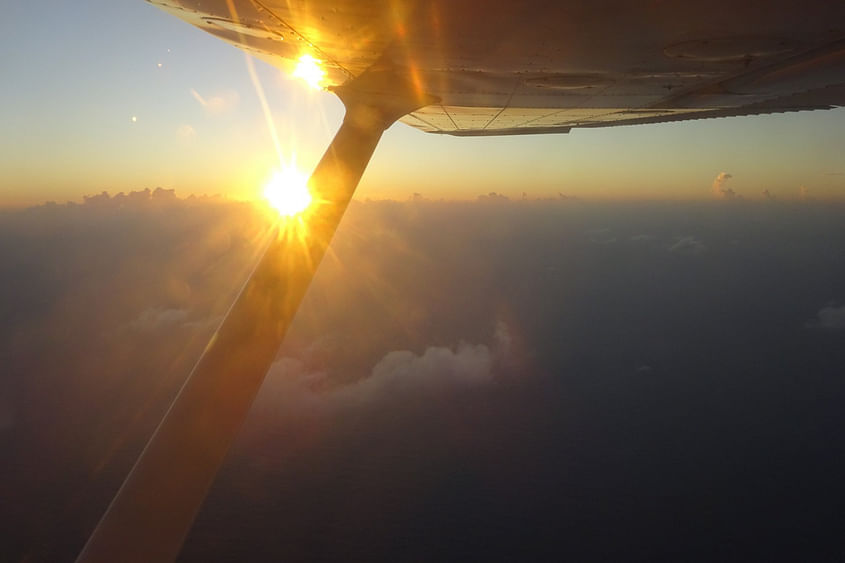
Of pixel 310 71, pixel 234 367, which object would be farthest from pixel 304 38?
pixel 234 367

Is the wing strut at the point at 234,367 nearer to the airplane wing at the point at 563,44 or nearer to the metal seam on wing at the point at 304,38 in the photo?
the metal seam on wing at the point at 304,38

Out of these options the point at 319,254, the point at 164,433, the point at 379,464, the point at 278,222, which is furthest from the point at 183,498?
the point at 379,464

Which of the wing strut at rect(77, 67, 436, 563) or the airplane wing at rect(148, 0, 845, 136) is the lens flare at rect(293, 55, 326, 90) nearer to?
A: the airplane wing at rect(148, 0, 845, 136)

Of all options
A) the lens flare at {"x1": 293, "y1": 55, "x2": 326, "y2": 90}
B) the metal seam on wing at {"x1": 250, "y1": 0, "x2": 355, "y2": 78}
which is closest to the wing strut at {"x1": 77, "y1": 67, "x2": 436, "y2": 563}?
the metal seam on wing at {"x1": 250, "y1": 0, "x2": 355, "y2": 78}

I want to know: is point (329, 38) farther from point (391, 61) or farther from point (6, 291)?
point (6, 291)

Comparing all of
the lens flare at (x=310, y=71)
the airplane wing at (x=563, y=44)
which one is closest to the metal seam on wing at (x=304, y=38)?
the airplane wing at (x=563, y=44)

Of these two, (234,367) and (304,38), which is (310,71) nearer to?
(304,38)

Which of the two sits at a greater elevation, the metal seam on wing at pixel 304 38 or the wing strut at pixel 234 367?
the metal seam on wing at pixel 304 38
